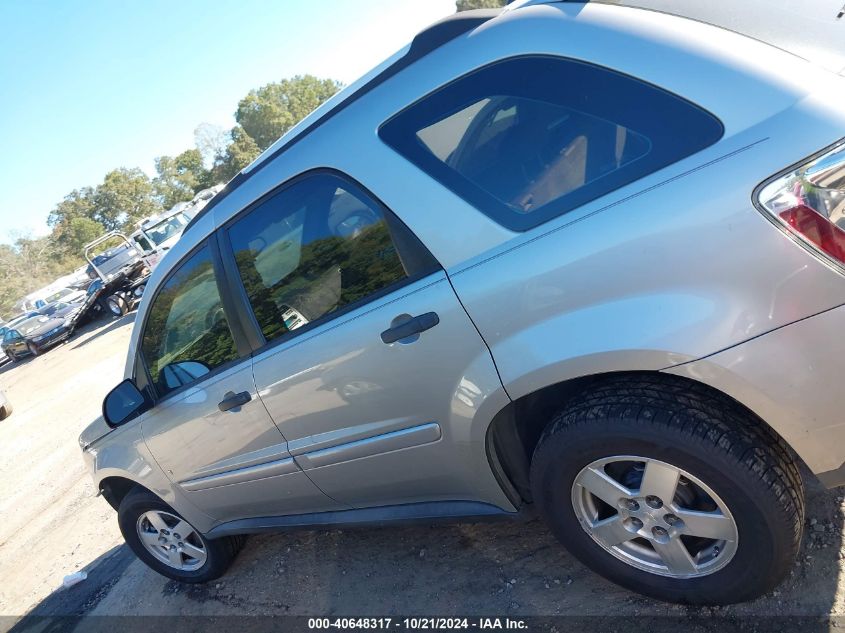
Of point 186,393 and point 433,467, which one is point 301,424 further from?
point 186,393

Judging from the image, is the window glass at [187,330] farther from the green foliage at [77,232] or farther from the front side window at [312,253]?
the green foliage at [77,232]

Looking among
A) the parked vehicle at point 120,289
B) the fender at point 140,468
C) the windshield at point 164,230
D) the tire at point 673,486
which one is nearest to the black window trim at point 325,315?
the tire at point 673,486

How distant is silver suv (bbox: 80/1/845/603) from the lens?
1457mm

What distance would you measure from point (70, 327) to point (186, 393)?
21.0 m

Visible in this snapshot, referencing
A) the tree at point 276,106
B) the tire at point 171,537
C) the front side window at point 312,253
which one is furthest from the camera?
the tree at point 276,106

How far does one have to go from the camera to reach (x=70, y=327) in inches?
802

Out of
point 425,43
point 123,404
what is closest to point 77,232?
point 123,404

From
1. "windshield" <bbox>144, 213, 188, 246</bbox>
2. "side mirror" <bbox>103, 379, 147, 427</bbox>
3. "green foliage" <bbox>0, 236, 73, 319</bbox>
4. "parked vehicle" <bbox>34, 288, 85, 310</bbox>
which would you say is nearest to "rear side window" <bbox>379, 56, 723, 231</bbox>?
"side mirror" <bbox>103, 379, 147, 427</bbox>

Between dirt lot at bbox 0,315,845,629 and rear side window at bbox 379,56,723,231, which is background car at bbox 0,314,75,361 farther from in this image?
rear side window at bbox 379,56,723,231

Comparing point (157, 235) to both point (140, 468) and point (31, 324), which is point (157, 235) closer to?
point (31, 324)

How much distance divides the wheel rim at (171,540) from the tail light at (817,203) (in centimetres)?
326

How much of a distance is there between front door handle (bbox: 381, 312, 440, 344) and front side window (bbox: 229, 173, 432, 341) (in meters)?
0.16

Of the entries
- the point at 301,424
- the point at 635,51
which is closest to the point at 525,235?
the point at 635,51

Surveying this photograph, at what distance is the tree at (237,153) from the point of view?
5975 centimetres
